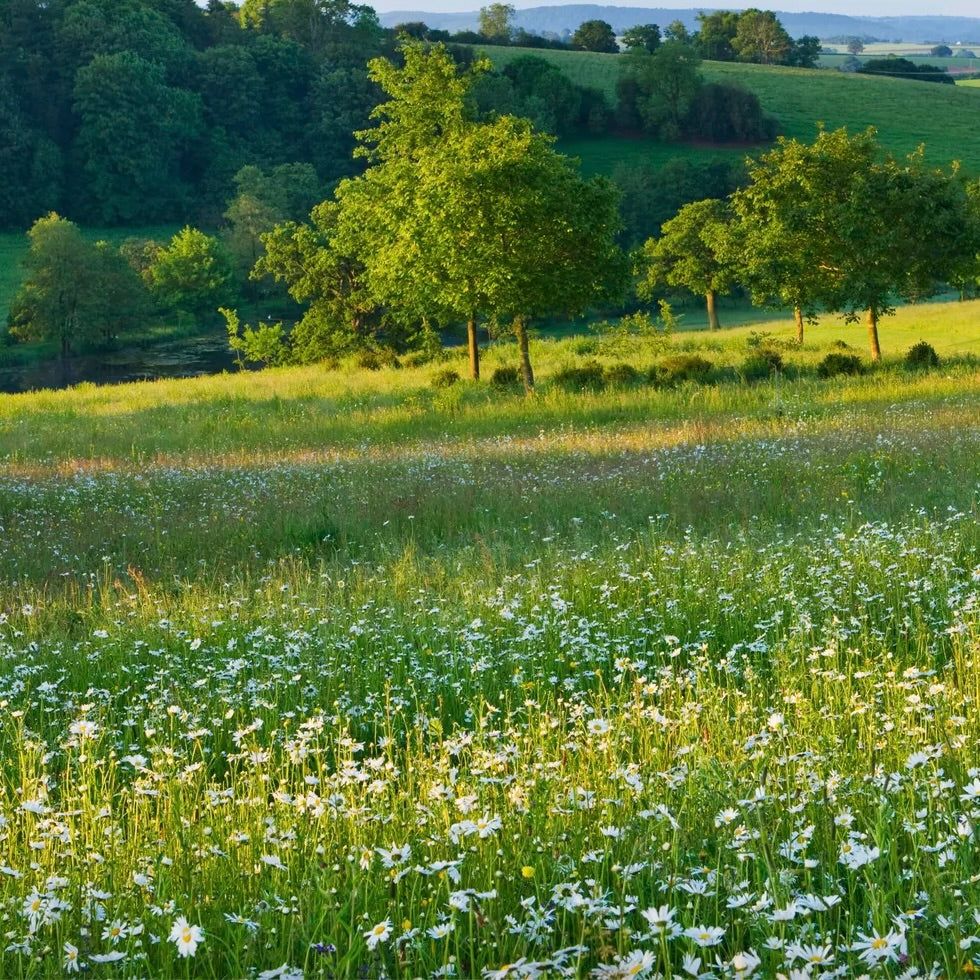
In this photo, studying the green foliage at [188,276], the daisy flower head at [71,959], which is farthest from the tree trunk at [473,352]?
the green foliage at [188,276]

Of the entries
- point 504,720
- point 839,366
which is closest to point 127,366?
point 839,366

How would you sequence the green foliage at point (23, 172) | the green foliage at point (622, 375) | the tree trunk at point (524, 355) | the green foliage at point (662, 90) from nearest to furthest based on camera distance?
the tree trunk at point (524, 355), the green foliage at point (622, 375), the green foliage at point (23, 172), the green foliage at point (662, 90)

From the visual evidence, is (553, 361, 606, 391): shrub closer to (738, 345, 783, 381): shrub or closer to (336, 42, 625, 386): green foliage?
(336, 42, 625, 386): green foliage

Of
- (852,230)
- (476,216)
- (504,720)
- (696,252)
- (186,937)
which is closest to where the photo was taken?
(186,937)

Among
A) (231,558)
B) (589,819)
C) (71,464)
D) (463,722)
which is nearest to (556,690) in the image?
(463,722)

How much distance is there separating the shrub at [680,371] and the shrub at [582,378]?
1.44 metres

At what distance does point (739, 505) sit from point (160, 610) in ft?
20.5

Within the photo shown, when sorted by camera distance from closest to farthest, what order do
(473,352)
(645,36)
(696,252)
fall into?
(473,352), (696,252), (645,36)

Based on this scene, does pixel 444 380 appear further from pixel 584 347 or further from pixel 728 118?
pixel 728 118

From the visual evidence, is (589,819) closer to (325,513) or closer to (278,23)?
(325,513)

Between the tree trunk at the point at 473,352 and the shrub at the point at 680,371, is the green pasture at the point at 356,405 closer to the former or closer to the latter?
the shrub at the point at 680,371

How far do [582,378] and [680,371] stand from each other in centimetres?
272

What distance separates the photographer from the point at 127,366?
69.9m

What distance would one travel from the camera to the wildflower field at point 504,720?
310 cm
